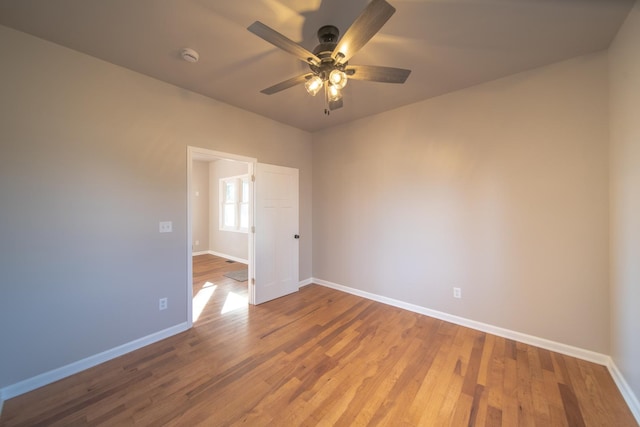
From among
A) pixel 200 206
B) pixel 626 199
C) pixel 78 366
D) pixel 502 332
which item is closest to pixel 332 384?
pixel 502 332

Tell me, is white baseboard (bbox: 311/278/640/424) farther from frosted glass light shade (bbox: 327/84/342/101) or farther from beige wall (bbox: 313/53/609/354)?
frosted glass light shade (bbox: 327/84/342/101)

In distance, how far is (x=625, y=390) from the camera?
5.58 ft

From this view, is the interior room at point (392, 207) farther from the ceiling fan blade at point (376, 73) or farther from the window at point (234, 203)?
the window at point (234, 203)

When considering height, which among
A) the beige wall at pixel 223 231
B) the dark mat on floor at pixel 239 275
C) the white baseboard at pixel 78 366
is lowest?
the white baseboard at pixel 78 366

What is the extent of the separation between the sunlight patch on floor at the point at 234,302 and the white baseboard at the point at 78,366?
0.68 metres

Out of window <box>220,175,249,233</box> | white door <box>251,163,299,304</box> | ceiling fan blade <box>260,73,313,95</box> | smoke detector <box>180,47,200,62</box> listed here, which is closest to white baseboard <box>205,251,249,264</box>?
window <box>220,175,249,233</box>

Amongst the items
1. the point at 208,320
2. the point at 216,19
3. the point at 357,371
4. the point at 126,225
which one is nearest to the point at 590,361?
the point at 357,371

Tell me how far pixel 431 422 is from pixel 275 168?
3321mm

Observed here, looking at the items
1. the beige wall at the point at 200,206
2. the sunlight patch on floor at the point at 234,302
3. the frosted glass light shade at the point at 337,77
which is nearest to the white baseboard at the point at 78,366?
the sunlight patch on floor at the point at 234,302

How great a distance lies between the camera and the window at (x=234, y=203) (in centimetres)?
603

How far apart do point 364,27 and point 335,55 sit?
1.00ft

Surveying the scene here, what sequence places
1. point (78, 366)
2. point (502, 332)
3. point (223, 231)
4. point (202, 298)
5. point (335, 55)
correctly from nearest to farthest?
point (335, 55)
point (78, 366)
point (502, 332)
point (202, 298)
point (223, 231)

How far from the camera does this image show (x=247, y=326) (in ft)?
9.09

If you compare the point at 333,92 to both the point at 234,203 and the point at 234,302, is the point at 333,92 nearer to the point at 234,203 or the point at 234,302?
the point at 234,302
